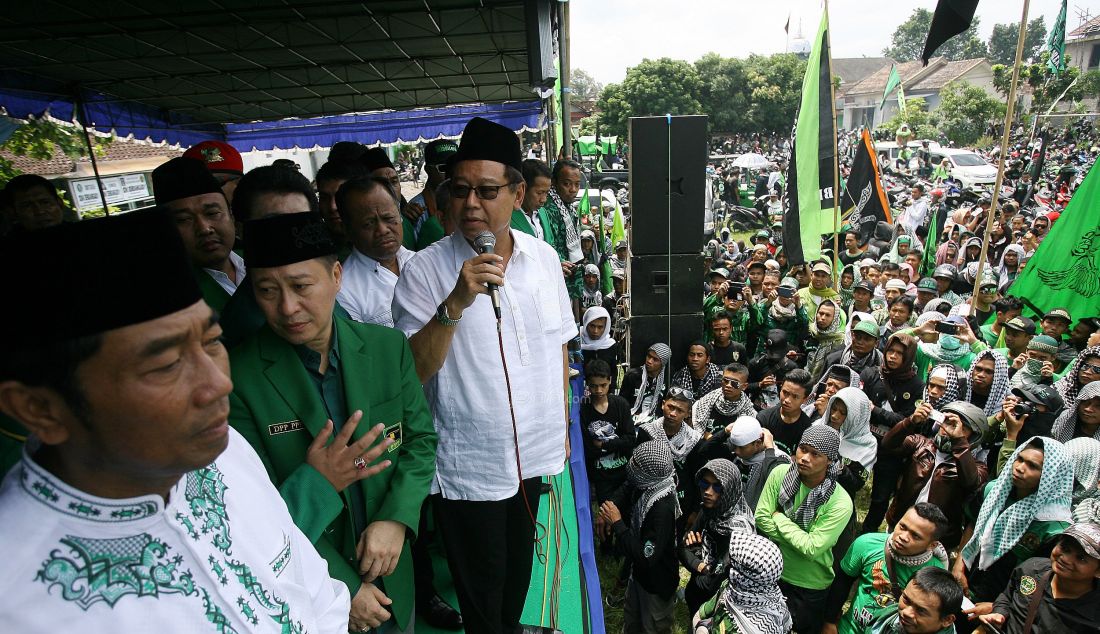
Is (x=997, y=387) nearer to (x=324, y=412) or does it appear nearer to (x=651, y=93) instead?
(x=324, y=412)

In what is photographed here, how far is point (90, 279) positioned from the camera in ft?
2.94

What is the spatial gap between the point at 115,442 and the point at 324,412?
0.73 meters

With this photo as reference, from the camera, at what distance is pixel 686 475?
4.77m

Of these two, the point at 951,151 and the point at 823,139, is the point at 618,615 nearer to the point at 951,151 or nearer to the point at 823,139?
the point at 823,139

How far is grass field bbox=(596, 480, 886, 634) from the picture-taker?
462 cm

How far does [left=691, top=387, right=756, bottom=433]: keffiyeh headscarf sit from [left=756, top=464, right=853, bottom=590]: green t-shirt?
4.33 feet

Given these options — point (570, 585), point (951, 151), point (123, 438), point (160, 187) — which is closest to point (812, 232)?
point (570, 585)

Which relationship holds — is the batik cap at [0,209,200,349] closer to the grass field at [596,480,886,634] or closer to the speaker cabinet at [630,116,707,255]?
the grass field at [596,480,886,634]

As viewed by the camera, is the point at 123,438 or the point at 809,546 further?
the point at 809,546

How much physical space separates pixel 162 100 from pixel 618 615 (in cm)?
1032

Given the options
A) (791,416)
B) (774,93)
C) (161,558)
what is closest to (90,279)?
(161,558)

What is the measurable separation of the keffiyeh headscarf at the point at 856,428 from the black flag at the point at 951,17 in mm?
3311

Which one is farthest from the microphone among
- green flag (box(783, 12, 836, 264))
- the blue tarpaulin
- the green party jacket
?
the blue tarpaulin

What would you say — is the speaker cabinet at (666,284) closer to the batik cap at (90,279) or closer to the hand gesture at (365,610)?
the hand gesture at (365,610)
